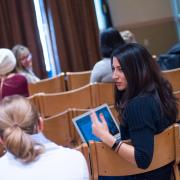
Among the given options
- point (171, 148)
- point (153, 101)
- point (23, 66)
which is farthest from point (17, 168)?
point (23, 66)

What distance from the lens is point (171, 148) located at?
68.6 inches

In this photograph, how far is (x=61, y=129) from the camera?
7.57 ft

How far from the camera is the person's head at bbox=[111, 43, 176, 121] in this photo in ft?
5.56

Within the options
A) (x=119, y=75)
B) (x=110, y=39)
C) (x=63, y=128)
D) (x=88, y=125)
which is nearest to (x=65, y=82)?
(x=110, y=39)

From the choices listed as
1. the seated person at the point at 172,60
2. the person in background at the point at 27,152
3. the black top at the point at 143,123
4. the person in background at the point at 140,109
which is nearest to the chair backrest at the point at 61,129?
the person in background at the point at 140,109

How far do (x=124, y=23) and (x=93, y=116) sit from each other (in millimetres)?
3887

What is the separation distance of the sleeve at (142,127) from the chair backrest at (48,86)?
180cm

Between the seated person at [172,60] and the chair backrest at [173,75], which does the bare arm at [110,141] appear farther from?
the seated person at [172,60]

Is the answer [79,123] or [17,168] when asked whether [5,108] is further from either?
[79,123]

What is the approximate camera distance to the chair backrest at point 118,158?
165 centimetres

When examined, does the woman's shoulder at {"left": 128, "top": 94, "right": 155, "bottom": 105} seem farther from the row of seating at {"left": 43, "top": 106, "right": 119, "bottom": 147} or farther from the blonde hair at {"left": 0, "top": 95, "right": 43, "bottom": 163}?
the row of seating at {"left": 43, "top": 106, "right": 119, "bottom": 147}

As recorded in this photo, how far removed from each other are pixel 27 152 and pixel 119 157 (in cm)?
52

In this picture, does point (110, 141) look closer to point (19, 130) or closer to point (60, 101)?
point (19, 130)

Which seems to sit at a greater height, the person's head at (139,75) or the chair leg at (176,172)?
the person's head at (139,75)
